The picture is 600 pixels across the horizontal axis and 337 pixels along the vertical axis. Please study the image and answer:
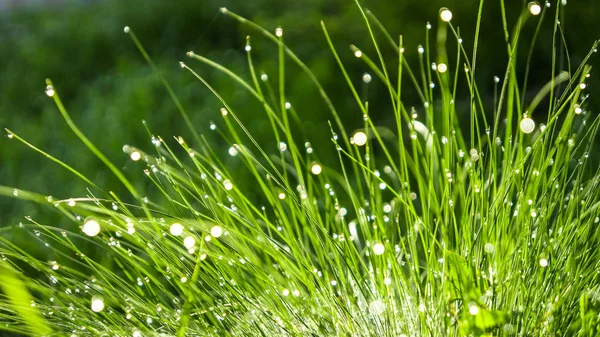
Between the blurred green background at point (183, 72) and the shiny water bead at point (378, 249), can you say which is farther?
the blurred green background at point (183, 72)

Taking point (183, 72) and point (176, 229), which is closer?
point (176, 229)

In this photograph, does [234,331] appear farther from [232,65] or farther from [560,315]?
[232,65]

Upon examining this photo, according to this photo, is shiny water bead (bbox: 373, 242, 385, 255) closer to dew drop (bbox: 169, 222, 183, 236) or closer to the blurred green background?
dew drop (bbox: 169, 222, 183, 236)

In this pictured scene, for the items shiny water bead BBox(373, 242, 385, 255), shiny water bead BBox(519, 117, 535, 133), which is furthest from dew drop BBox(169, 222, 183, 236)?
shiny water bead BBox(519, 117, 535, 133)

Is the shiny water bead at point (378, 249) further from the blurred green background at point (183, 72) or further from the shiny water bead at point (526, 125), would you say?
the blurred green background at point (183, 72)

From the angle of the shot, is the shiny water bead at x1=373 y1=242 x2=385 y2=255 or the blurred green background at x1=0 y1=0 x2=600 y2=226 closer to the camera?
the shiny water bead at x1=373 y1=242 x2=385 y2=255

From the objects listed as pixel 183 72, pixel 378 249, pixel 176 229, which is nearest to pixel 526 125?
pixel 378 249

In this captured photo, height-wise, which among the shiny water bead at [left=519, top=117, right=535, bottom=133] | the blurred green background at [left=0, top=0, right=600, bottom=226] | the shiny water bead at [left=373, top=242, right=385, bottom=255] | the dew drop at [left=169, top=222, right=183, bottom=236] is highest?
the blurred green background at [left=0, top=0, right=600, bottom=226]

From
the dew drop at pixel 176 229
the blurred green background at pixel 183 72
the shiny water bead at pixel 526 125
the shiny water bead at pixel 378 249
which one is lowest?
the shiny water bead at pixel 378 249

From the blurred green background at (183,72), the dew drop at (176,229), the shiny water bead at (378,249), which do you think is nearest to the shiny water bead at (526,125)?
the shiny water bead at (378,249)

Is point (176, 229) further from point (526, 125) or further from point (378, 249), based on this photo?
point (526, 125)
